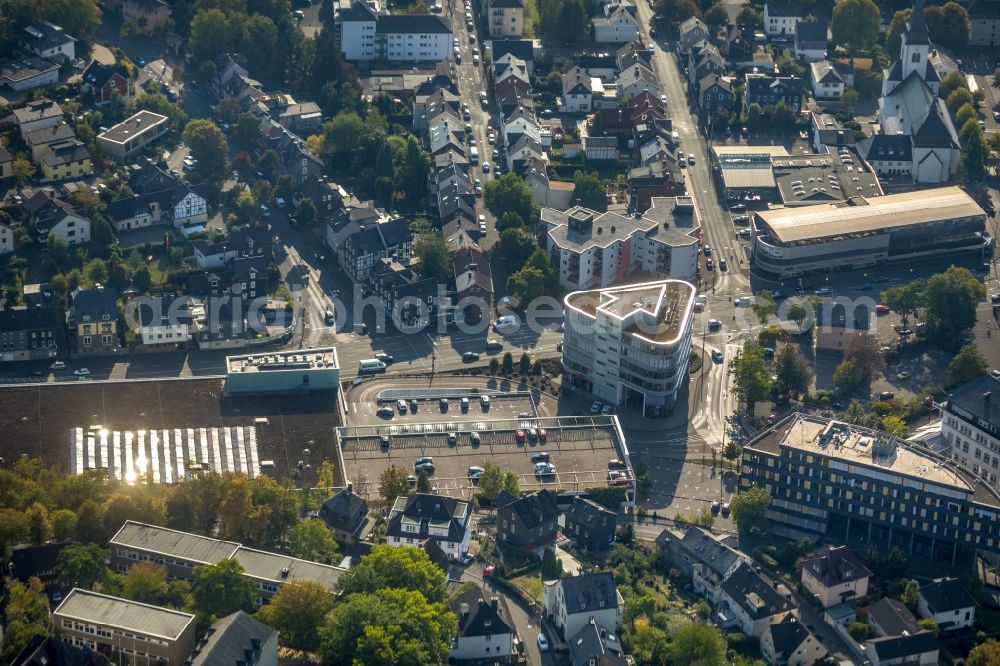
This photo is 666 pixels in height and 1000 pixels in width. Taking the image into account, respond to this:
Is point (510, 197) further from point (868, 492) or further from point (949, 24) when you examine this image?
point (949, 24)

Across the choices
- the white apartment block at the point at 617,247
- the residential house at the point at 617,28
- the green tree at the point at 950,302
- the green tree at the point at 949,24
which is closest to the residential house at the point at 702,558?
the green tree at the point at 950,302

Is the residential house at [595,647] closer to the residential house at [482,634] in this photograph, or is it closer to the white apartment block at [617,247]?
the residential house at [482,634]

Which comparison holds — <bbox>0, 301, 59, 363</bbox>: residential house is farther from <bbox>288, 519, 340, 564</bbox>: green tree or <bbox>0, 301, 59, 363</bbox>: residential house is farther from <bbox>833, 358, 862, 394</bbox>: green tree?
<bbox>833, 358, 862, 394</bbox>: green tree

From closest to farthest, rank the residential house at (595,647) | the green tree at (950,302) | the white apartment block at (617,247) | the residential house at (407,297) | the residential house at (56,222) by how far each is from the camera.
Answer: the residential house at (595,647), the green tree at (950,302), the residential house at (407,297), the residential house at (56,222), the white apartment block at (617,247)

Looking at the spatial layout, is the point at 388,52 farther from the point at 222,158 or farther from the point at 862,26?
the point at 862,26

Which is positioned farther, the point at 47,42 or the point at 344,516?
the point at 47,42

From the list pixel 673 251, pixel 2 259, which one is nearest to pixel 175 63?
pixel 2 259

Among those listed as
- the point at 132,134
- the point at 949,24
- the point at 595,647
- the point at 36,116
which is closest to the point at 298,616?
the point at 595,647
